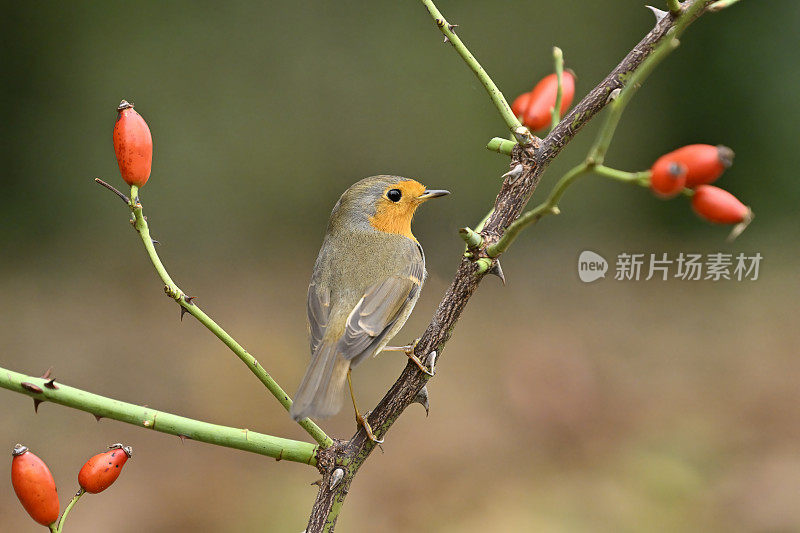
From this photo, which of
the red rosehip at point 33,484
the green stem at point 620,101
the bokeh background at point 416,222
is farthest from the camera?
the bokeh background at point 416,222

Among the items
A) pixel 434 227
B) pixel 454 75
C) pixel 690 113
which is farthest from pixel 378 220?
pixel 690 113

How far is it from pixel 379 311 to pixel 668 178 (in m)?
0.80

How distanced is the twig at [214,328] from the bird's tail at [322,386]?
0.9 inches

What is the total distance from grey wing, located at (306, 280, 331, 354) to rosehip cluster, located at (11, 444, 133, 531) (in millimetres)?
529

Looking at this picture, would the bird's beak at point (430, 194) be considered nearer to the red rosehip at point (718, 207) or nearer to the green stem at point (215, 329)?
the green stem at point (215, 329)

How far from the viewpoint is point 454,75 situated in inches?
229

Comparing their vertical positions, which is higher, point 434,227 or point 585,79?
point 585,79

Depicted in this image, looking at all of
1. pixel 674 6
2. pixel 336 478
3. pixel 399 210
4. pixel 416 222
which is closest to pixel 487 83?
pixel 674 6

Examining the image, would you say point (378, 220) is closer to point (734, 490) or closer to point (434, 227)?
point (734, 490)

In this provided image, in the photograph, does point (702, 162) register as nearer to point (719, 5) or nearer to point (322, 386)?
point (719, 5)

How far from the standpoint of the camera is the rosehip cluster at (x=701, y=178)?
36.9 inches

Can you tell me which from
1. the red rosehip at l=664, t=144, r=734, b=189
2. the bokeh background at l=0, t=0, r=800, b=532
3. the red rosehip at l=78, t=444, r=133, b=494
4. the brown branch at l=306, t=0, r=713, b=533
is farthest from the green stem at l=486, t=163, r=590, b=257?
the bokeh background at l=0, t=0, r=800, b=532

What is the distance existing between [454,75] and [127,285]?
2898mm

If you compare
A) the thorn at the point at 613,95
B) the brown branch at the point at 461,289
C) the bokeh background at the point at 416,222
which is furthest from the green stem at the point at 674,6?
the bokeh background at the point at 416,222
